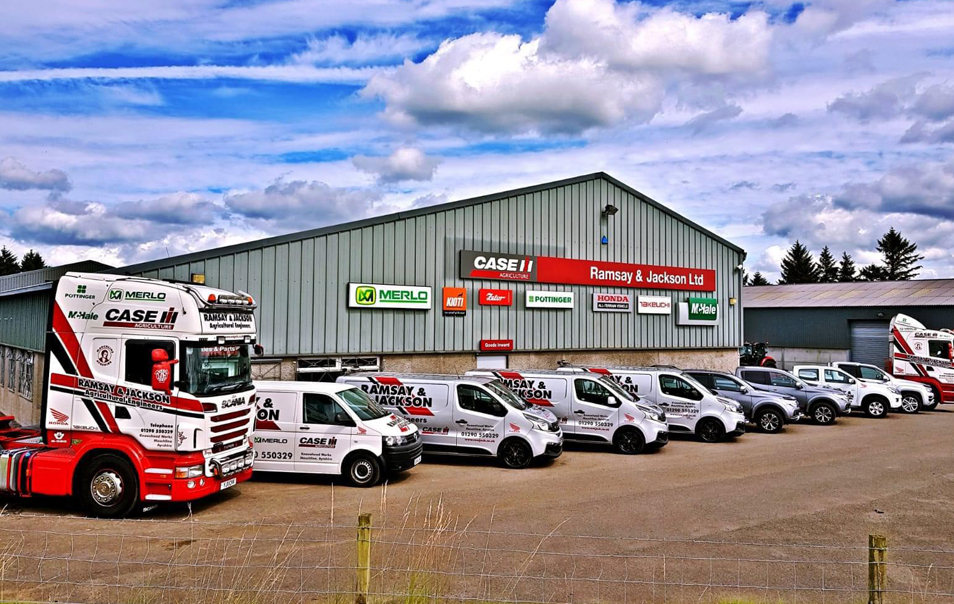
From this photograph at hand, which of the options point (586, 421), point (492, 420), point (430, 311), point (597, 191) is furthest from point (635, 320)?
point (492, 420)

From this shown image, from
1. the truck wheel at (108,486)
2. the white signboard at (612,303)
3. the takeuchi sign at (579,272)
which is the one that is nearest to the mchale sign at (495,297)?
the takeuchi sign at (579,272)

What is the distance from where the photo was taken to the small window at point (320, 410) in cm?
1295

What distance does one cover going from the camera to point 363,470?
504 inches

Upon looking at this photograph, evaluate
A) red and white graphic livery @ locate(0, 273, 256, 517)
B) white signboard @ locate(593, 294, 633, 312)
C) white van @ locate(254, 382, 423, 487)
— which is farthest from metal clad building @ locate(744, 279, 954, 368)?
red and white graphic livery @ locate(0, 273, 256, 517)

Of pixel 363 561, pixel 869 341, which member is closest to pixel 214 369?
A: pixel 363 561

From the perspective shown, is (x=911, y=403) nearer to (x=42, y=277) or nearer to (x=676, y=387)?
(x=676, y=387)

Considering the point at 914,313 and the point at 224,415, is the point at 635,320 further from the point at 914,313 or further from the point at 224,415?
the point at 914,313

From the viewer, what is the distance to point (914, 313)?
1645 inches

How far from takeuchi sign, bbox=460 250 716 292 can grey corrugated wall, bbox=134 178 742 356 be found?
25 cm

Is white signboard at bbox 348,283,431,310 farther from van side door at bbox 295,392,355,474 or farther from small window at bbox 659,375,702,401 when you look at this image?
van side door at bbox 295,392,355,474

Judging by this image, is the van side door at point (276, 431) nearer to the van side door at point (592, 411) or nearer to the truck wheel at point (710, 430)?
the van side door at point (592, 411)

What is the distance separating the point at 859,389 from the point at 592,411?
12425 millimetres

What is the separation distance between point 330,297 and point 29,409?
347 inches

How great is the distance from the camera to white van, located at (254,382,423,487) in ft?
41.9
